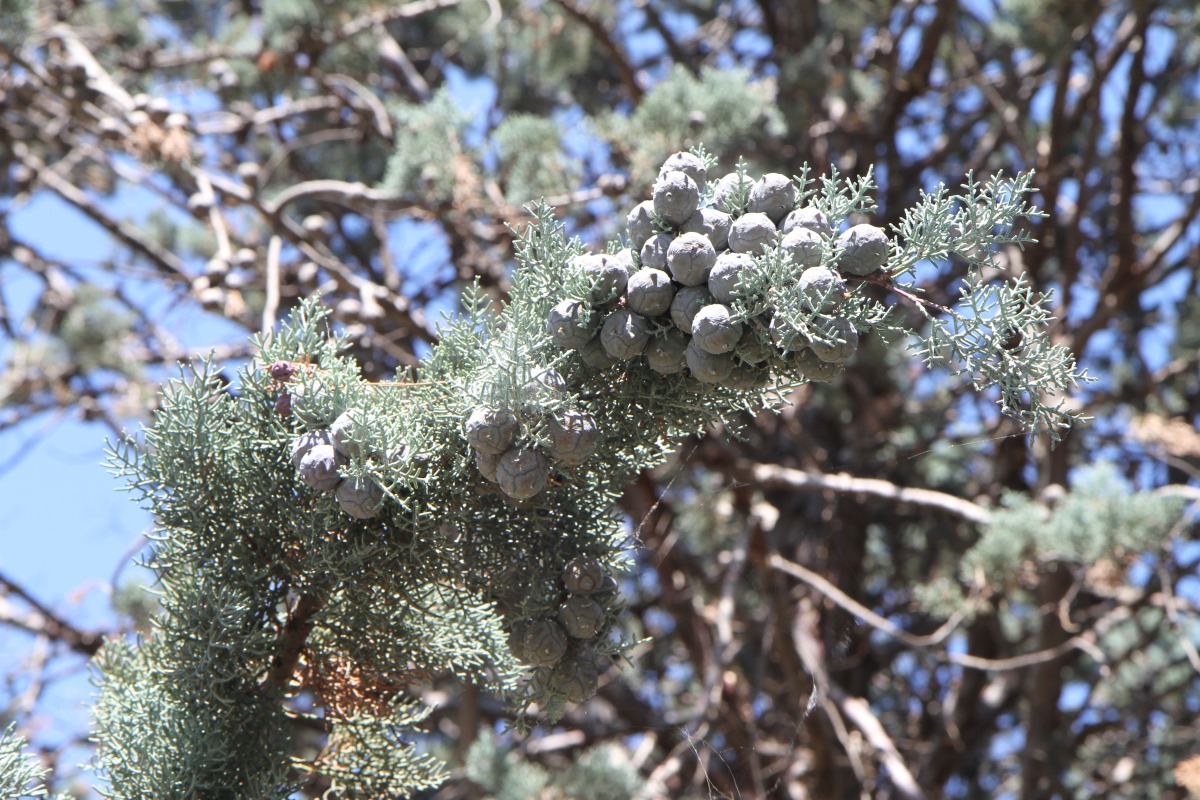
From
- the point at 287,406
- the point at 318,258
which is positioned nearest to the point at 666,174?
the point at 287,406

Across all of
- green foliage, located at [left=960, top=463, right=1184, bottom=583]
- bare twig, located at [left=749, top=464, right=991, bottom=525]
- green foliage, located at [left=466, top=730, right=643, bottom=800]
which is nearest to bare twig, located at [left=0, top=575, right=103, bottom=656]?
green foliage, located at [left=466, top=730, right=643, bottom=800]

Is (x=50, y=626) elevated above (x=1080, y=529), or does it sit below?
above

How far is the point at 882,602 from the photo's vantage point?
4832mm

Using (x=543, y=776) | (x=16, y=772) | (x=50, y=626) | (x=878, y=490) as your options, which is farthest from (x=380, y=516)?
(x=50, y=626)

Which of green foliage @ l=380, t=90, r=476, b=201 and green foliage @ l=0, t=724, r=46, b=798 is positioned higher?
green foliage @ l=380, t=90, r=476, b=201

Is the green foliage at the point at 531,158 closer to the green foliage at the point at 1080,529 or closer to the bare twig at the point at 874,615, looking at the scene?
the bare twig at the point at 874,615

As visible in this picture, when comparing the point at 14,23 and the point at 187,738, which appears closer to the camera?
the point at 187,738

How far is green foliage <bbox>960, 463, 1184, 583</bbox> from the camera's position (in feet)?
9.45

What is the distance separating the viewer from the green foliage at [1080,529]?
2.88 meters

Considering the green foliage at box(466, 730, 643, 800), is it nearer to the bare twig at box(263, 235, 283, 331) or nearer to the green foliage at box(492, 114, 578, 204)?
the bare twig at box(263, 235, 283, 331)

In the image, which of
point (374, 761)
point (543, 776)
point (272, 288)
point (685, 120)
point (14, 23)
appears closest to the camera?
point (374, 761)

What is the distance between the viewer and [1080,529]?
2.91 meters

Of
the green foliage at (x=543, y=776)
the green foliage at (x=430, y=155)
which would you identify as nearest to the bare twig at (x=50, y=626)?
the green foliage at (x=543, y=776)

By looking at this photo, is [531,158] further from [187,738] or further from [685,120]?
[187,738]
